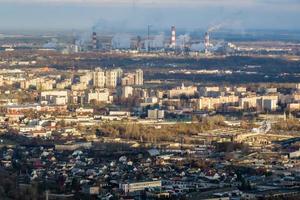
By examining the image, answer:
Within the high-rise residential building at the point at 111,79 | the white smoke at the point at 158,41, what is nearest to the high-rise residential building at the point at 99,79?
the high-rise residential building at the point at 111,79

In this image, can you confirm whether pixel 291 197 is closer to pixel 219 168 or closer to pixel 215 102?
pixel 219 168

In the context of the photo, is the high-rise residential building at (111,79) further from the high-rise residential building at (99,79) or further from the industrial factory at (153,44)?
the industrial factory at (153,44)

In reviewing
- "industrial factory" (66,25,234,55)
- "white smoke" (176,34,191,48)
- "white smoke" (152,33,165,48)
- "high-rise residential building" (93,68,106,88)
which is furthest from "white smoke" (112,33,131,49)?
"high-rise residential building" (93,68,106,88)

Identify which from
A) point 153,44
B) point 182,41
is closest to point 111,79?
point 153,44

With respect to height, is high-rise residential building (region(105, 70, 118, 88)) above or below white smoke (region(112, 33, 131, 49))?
above

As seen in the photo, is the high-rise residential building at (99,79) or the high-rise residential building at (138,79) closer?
the high-rise residential building at (99,79)

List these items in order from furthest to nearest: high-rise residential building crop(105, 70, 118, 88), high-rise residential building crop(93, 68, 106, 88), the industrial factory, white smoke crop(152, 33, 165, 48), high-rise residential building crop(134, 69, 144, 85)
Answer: white smoke crop(152, 33, 165, 48) < the industrial factory < high-rise residential building crop(134, 69, 144, 85) < high-rise residential building crop(105, 70, 118, 88) < high-rise residential building crop(93, 68, 106, 88)

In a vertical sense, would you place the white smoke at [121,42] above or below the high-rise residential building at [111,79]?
below

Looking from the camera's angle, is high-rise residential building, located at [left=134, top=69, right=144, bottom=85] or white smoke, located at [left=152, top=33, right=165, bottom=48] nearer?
high-rise residential building, located at [left=134, top=69, right=144, bottom=85]

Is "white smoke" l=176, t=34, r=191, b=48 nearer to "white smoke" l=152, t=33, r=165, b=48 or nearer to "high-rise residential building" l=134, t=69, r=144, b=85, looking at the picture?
"white smoke" l=152, t=33, r=165, b=48

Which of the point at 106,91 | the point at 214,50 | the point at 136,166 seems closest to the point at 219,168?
the point at 136,166

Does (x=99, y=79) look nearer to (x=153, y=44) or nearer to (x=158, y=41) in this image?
(x=153, y=44)
